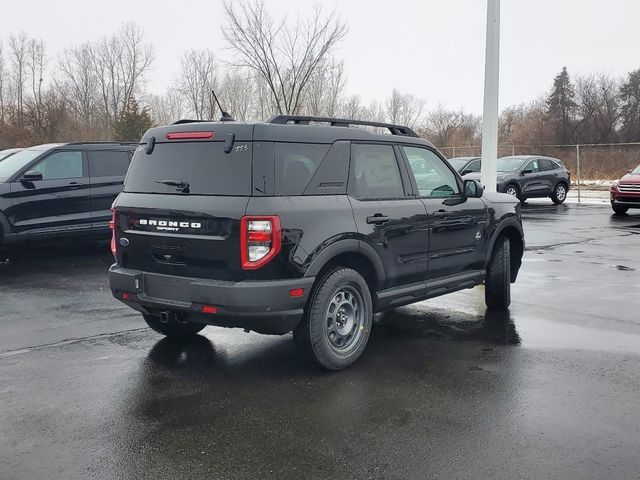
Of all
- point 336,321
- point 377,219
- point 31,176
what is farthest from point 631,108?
point 336,321

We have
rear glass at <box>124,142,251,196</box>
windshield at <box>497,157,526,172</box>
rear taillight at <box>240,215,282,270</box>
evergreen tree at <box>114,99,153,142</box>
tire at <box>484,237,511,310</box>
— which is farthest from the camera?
evergreen tree at <box>114,99,153,142</box>

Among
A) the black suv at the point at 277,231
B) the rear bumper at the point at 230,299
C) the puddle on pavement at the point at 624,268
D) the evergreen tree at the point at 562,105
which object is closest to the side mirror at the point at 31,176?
the black suv at the point at 277,231

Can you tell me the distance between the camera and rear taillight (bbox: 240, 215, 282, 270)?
14.5 feet

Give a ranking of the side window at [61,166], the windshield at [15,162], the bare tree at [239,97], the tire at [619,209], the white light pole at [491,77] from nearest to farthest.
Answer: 1. the white light pole at [491,77]
2. the windshield at [15,162]
3. the side window at [61,166]
4. the tire at [619,209]
5. the bare tree at [239,97]

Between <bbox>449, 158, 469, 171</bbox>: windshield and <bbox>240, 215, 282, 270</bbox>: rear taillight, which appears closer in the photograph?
<bbox>240, 215, 282, 270</bbox>: rear taillight

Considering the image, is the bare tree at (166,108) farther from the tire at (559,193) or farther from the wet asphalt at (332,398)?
the wet asphalt at (332,398)

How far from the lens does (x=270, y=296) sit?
448 cm

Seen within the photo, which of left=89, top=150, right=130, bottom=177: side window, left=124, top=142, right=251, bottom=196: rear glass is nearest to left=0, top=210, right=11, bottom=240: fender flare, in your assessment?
left=89, top=150, right=130, bottom=177: side window

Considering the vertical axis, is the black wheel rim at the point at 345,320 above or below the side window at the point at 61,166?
below

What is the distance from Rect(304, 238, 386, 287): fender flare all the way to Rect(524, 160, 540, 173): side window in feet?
60.5

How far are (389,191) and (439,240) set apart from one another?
79 cm

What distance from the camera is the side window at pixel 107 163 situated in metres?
10.8

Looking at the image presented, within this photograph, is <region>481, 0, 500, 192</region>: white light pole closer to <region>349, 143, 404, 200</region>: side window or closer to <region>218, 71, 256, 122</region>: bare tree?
<region>349, 143, 404, 200</region>: side window

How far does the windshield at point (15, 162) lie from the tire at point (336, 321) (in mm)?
7134
